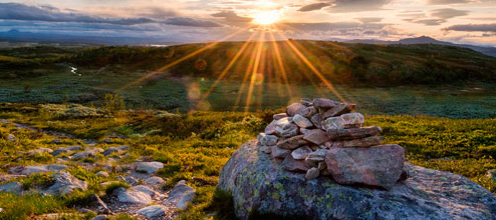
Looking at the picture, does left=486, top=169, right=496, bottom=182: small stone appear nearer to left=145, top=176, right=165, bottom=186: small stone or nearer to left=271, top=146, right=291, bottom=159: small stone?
left=271, top=146, right=291, bottom=159: small stone

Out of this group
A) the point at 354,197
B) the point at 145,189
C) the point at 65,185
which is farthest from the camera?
the point at 145,189

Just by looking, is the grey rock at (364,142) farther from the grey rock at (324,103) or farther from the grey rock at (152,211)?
the grey rock at (152,211)

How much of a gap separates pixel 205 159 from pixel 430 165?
10435 mm

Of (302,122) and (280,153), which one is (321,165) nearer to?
(280,153)

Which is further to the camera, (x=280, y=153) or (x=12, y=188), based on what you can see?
(x=12, y=188)

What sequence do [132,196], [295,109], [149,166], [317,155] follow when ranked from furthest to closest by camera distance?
[149,166], [132,196], [295,109], [317,155]

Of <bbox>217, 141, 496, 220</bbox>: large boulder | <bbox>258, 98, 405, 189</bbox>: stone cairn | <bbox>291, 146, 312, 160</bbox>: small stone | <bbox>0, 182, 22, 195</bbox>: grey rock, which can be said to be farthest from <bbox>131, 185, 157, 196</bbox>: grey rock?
<bbox>291, 146, 312, 160</bbox>: small stone

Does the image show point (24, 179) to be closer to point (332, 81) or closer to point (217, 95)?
point (217, 95)

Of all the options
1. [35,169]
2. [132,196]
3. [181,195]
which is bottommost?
[181,195]

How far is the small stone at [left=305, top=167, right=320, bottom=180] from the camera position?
23.6ft

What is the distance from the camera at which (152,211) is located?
8.69 meters

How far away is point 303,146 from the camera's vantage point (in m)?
8.16

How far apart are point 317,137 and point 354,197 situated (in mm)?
1937

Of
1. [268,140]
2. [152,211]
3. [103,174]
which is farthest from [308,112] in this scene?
[103,174]
